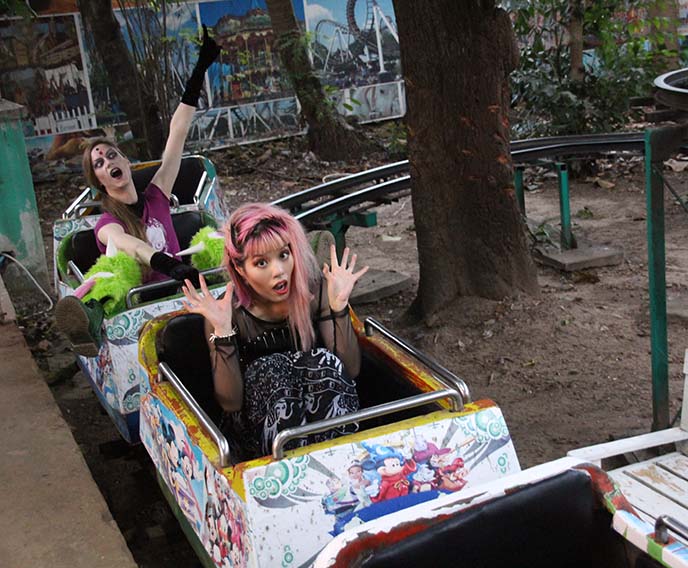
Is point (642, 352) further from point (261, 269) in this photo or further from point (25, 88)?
point (25, 88)

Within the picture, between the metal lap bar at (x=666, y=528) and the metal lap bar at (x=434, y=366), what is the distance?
80cm

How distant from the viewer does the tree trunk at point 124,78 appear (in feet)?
31.3

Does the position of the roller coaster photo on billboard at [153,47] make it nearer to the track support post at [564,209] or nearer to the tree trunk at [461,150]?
the track support post at [564,209]

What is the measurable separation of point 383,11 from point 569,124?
498 centimetres

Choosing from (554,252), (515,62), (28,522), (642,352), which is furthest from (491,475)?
(554,252)

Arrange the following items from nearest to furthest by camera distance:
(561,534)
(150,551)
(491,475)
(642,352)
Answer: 1. (561,534)
2. (491,475)
3. (150,551)
4. (642,352)

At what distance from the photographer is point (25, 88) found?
10953mm

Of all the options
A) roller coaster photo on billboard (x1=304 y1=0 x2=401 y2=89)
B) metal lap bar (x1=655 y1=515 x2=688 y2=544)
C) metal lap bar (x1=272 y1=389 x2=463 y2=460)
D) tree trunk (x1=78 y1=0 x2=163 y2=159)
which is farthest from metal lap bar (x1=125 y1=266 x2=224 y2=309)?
roller coaster photo on billboard (x1=304 y1=0 x2=401 y2=89)

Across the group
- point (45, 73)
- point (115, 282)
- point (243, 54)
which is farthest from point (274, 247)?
point (243, 54)

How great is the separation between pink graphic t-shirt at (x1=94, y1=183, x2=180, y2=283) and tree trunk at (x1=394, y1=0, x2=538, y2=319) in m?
1.58

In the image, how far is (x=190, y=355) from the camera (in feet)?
11.0

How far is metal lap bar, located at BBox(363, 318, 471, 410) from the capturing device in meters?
2.66

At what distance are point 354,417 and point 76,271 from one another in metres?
2.48

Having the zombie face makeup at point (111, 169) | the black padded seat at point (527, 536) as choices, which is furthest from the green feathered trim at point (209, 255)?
the black padded seat at point (527, 536)
